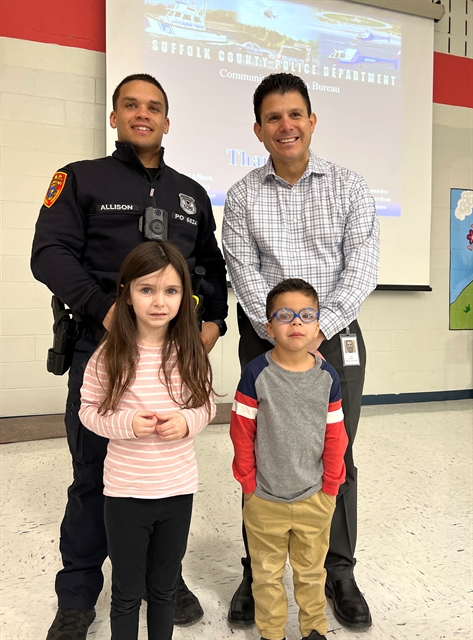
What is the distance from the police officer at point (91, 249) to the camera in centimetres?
139

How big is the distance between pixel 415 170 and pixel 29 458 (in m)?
3.89

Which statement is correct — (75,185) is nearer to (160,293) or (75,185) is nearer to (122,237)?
(122,237)

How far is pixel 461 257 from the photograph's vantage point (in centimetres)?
486

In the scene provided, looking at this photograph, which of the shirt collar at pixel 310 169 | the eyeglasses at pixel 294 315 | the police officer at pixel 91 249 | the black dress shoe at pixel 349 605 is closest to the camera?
the eyeglasses at pixel 294 315

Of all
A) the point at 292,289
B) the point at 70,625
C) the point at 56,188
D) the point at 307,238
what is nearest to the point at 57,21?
the point at 56,188

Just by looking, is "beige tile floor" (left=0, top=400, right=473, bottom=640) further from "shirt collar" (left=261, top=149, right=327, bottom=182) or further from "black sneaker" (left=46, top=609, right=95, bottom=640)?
"shirt collar" (left=261, top=149, right=327, bottom=182)

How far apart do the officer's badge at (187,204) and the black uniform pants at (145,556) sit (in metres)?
0.85

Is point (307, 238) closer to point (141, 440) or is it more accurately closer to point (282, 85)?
point (282, 85)

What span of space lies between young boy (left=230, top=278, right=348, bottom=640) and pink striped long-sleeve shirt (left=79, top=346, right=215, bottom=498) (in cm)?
19

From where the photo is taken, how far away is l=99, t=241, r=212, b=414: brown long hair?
1164mm

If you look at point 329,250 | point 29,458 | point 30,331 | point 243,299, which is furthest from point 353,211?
point 30,331

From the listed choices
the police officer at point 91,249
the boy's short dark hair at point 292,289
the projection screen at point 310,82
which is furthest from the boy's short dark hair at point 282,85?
the projection screen at point 310,82

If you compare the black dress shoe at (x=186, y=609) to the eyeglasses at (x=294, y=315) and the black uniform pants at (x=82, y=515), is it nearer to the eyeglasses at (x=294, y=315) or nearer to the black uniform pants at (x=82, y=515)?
the black uniform pants at (x=82, y=515)

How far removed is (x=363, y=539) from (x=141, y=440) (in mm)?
1337
